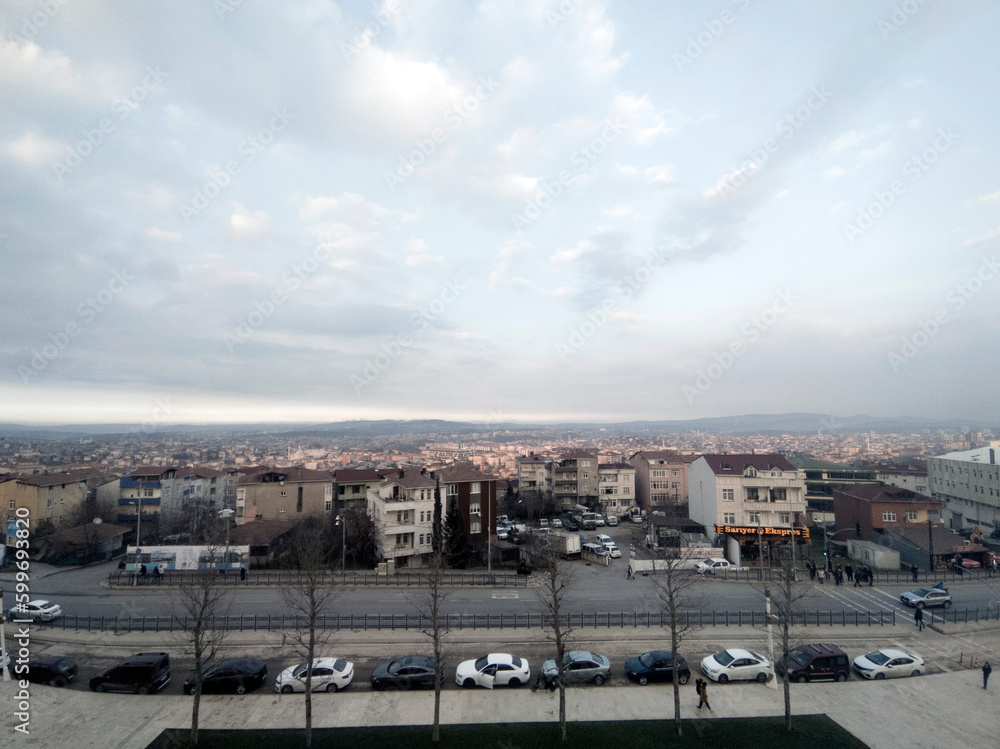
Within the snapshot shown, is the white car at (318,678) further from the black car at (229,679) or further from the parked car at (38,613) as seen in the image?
the parked car at (38,613)

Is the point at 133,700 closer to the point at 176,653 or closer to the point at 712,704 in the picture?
the point at 176,653

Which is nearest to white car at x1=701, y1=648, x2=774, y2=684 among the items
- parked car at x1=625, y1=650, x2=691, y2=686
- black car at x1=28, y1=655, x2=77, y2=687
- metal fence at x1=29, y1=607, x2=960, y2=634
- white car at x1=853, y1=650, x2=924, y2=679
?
parked car at x1=625, y1=650, x2=691, y2=686

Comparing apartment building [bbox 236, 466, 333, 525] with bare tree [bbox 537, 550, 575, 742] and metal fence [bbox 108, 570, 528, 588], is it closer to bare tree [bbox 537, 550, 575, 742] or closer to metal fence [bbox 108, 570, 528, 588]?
metal fence [bbox 108, 570, 528, 588]

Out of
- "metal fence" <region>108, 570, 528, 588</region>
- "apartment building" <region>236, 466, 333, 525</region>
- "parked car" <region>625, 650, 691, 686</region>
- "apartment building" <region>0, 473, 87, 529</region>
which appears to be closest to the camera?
"parked car" <region>625, 650, 691, 686</region>

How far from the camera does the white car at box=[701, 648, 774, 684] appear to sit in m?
18.7

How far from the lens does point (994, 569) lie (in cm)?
3625

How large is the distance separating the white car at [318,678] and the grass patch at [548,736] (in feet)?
8.21

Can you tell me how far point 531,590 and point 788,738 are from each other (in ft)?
58.4

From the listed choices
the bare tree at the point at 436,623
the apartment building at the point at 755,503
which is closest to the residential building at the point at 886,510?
the apartment building at the point at 755,503

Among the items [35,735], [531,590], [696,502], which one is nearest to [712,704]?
[531,590]

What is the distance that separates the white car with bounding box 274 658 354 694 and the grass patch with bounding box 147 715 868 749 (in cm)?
250

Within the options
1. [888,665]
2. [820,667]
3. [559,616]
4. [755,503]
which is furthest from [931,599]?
[559,616]

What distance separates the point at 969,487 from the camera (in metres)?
60.8

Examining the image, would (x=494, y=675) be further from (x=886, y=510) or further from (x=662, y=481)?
(x=662, y=481)
